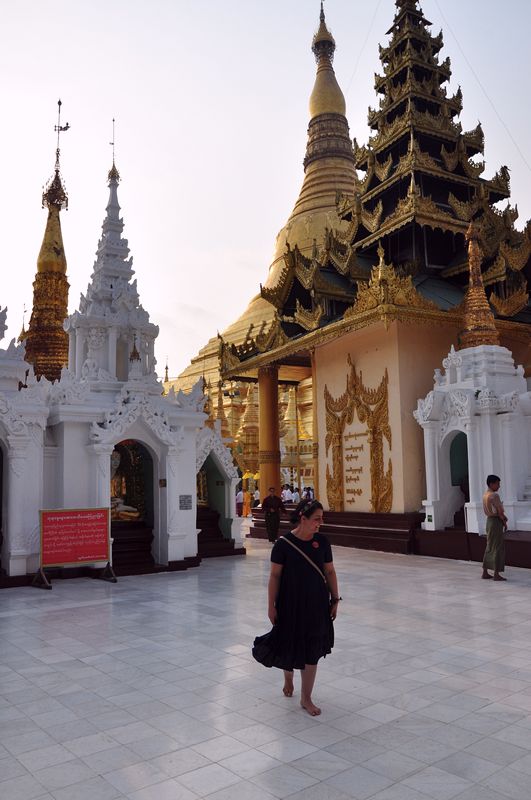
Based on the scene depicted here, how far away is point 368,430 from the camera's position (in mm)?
14039

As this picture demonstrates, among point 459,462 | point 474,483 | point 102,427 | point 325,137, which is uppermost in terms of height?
point 325,137

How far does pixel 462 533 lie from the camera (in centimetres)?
1123

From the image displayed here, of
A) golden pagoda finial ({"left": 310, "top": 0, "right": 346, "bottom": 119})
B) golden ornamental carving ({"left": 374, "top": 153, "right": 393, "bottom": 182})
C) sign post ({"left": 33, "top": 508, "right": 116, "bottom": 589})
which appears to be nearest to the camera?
sign post ({"left": 33, "top": 508, "right": 116, "bottom": 589})

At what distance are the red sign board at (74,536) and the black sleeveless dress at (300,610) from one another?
6041 mm

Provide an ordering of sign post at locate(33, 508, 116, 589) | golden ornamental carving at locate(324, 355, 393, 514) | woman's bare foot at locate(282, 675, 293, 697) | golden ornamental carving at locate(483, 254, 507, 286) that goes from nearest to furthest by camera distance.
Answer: woman's bare foot at locate(282, 675, 293, 697) < sign post at locate(33, 508, 116, 589) < golden ornamental carving at locate(324, 355, 393, 514) < golden ornamental carving at locate(483, 254, 507, 286)

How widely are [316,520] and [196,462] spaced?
8.52 metres

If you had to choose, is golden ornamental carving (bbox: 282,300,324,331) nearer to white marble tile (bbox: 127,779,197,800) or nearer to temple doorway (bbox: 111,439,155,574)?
temple doorway (bbox: 111,439,155,574)

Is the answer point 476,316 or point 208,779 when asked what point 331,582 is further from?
point 476,316

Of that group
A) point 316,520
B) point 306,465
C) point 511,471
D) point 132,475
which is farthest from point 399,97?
point 316,520

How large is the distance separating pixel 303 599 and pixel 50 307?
887 inches

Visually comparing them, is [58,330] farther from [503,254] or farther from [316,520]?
[316,520]

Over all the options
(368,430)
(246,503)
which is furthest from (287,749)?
(246,503)

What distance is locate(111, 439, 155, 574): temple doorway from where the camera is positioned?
10.9 metres

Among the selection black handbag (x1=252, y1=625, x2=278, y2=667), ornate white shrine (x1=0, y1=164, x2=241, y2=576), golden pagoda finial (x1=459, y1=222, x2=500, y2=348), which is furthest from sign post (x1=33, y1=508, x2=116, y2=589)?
golden pagoda finial (x1=459, y1=222, x2=500, y2=348)
